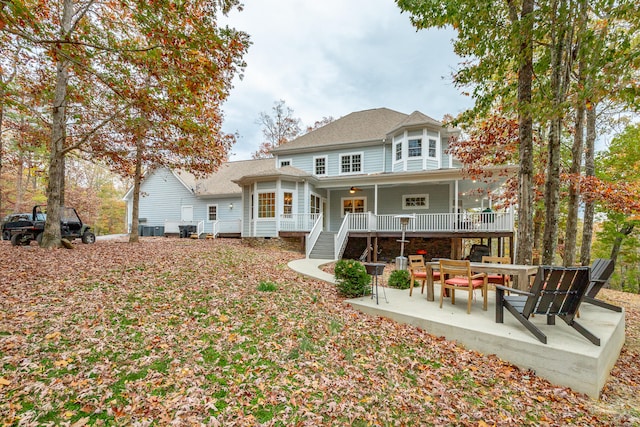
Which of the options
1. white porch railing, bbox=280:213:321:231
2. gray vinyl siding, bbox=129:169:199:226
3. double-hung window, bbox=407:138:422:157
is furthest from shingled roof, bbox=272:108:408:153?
gray vinyl siding, bbox=129:169:199:226

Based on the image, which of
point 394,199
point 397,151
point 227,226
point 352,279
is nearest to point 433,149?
point 397,151

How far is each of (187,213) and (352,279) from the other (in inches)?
715

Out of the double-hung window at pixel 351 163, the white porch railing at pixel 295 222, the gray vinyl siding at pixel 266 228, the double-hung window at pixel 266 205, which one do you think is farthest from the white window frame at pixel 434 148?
the gray vinyl siding at pixel 266 228

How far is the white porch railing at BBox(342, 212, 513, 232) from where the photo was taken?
11.3 meters

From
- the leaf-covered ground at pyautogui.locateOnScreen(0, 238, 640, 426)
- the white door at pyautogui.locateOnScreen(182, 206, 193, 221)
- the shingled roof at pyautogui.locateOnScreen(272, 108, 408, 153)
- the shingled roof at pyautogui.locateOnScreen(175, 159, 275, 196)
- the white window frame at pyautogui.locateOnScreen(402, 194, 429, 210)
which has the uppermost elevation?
the shingled roof at pyautogui.locateOnScreen(272, 108, 408, 153)

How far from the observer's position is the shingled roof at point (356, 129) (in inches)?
650

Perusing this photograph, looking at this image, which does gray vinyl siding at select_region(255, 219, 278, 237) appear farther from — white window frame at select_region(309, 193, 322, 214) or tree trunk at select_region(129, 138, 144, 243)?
tree trunk at select_region(129, 138, 144, 243)

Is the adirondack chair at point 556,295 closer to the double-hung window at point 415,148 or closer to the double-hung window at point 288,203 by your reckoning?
the double-hung window at point 415,148

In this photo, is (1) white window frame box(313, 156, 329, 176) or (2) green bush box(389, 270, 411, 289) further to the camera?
(1) white window frame box(313, 156, 329, 176)

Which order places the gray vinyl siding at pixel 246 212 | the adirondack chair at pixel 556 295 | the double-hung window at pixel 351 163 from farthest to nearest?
1. the double-hung window at pixel 351 163
2. the gray vinyl siding at pixel 246 212
3. the adirondack chair at pixel 556 295

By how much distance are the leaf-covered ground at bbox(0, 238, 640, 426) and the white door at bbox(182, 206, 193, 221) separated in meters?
15.9

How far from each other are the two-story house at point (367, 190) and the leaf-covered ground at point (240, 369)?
738 cm

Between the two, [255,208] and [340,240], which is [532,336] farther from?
[255,208]

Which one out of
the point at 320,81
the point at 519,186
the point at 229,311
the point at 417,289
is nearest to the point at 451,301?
the point at 417,289
